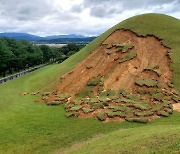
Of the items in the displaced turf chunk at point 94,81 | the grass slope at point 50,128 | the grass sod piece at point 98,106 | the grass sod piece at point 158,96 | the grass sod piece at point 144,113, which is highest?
the displaced turf chunk at point 94,81

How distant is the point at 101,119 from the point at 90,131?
8.19 feet

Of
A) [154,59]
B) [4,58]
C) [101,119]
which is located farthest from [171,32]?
[4,58]

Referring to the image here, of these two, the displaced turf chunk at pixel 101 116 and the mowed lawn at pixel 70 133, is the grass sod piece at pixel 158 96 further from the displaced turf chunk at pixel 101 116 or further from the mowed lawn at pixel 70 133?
the displaced turf chunk at pixel 101 116

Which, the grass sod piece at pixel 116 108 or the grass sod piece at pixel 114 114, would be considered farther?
the grass sod piece at pixel 116 108

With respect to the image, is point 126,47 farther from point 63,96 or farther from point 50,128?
point 50,128

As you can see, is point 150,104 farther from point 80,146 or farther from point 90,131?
point 80,146

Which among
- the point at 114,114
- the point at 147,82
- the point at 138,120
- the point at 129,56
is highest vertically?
the point at 129,56

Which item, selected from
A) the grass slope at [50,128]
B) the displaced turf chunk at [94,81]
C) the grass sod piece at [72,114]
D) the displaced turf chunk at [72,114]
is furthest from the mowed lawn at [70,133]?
the displaced turf chunk at [94,81]

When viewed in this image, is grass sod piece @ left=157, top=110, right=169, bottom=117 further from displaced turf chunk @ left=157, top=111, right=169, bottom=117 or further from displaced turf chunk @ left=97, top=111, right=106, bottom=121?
displaced turf chunk @ left=97, top=111, right=106, bottom=121

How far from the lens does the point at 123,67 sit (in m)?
36.9

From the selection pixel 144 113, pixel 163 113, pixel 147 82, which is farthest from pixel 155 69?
pixel 144 113

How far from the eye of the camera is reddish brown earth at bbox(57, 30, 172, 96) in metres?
34.5

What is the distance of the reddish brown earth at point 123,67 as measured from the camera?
A: 34537mm

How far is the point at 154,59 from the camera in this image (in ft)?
124
